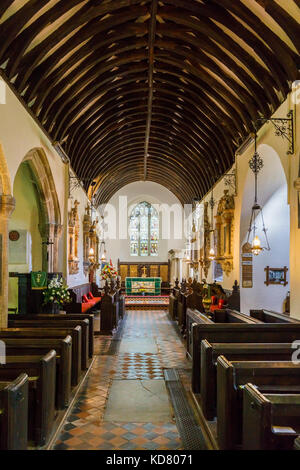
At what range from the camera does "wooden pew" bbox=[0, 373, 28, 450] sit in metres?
2.42

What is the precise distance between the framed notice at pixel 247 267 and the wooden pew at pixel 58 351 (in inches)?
247

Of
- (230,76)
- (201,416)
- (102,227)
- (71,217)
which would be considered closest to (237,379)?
(201,416)

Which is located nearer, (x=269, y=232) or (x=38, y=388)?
(x=38, y=388)

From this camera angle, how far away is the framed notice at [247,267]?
955 cm

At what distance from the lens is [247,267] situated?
966 cm

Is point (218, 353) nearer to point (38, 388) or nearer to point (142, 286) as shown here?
point (38, 388)

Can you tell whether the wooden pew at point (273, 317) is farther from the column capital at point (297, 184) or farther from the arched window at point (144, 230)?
the arched window at point (144, 230)

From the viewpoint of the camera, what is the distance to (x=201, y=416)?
4.03 metres

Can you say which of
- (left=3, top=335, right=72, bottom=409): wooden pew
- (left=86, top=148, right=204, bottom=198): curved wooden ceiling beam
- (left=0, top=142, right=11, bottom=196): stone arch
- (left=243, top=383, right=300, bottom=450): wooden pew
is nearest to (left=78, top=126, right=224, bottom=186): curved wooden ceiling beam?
(left=86, top=148, right=204, bottom=198): curved wooden ceiling beam

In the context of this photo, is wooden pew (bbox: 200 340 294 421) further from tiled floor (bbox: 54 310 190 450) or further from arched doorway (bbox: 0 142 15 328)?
arched doorway (bbox: 0 142 15 328)

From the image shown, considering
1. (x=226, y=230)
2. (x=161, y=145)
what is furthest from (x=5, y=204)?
(x=161, y=145)

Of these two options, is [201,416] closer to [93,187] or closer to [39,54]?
[39,54]

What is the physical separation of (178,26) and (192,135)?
4799 mm

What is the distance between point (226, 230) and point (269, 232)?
1.13 m
